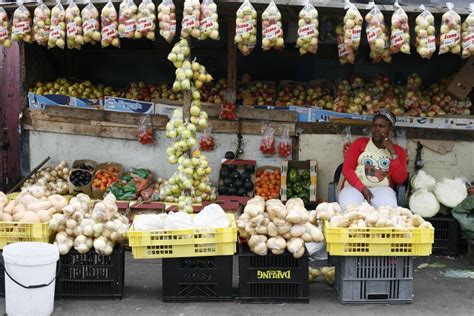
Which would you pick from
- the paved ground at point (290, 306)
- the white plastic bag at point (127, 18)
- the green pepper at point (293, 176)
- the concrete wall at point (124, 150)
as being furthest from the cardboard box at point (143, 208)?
the white plastic bag at point (127, 18)

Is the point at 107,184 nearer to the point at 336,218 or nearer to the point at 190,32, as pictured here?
the point at 190,32

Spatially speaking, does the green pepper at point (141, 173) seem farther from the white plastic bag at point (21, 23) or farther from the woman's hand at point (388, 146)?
the woman's hand at point (388, 146)

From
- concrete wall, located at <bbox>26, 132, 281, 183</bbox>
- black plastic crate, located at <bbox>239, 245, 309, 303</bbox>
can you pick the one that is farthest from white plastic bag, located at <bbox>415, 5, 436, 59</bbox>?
concrete wall, located at <bbox>26, 132, 281, 183</bbox>

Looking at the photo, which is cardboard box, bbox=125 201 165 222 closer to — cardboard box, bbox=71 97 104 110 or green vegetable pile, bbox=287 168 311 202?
green vegetable pile, bbox=287 168 311 202

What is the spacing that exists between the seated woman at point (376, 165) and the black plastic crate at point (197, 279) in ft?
6.65

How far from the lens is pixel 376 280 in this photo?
20.8ft

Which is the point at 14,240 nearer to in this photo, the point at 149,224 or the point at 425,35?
the point at 149,224

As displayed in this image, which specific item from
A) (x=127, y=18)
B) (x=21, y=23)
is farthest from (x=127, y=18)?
(x=21, y=23)

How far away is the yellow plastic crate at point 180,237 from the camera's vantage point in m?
6.19

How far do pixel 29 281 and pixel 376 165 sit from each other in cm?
411

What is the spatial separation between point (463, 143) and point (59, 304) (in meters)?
5.54

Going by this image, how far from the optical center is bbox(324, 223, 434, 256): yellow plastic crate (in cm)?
623

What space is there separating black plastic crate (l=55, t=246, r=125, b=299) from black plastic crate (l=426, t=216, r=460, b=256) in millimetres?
3801

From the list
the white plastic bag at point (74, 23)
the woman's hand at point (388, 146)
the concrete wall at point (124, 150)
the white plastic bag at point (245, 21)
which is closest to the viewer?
the white plastic bag at point (245, 21)
